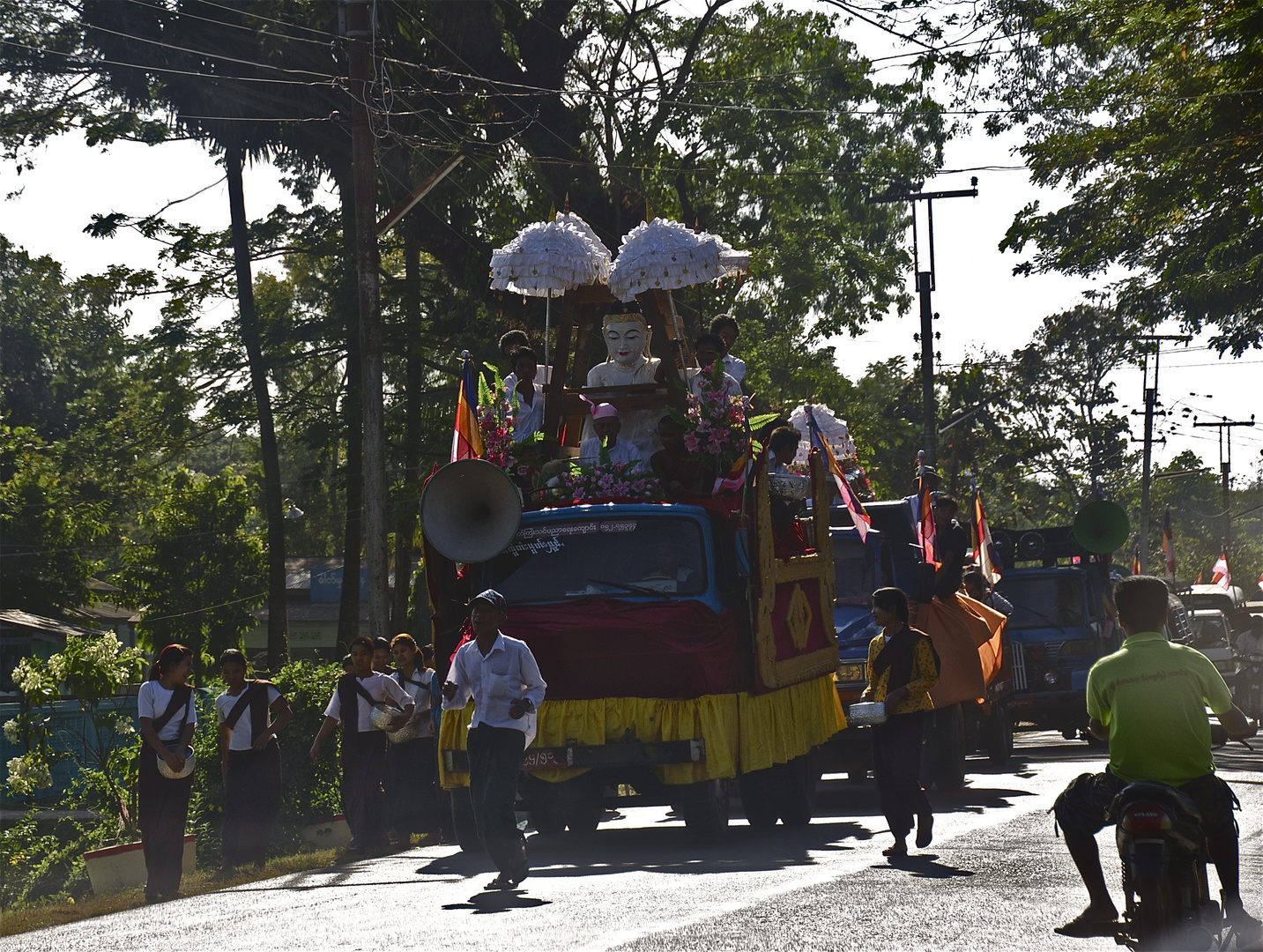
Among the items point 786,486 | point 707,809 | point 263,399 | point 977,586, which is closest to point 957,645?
point 977,586

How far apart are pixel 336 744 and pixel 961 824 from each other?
244 inches

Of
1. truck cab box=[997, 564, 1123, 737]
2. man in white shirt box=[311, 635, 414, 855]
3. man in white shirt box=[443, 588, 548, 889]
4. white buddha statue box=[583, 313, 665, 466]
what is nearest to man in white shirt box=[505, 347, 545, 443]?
white buddha statue box=[583, 313, 665, 466]

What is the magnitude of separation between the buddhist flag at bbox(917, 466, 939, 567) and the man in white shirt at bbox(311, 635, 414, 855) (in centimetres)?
600

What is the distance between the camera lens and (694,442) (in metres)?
12.9

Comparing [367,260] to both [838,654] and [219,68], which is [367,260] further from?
[219,68]

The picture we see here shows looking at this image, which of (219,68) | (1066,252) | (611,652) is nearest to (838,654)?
(611,652)

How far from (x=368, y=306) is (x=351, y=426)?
11425 mm

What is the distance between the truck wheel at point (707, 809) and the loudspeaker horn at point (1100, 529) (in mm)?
10653

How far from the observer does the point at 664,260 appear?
45.1ft

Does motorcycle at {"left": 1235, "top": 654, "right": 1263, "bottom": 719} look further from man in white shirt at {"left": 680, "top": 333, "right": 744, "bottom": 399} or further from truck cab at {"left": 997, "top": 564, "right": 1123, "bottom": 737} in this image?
man in white shirt at {"left": 680, "top": 333, "right": 744, "bottom": 399}

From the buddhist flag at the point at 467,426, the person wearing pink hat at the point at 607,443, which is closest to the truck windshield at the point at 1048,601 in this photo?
the person wearing pink hat at the point at 607,443

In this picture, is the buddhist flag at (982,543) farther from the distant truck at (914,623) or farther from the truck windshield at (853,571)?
the truck windshield at (853,571)

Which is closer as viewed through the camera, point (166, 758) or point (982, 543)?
point (166, 758)

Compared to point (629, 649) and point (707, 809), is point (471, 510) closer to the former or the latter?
point (629, 649)
